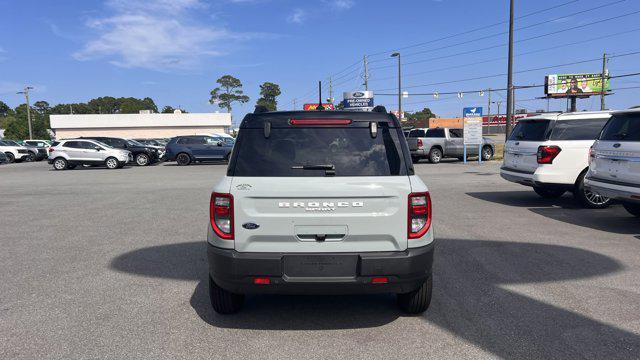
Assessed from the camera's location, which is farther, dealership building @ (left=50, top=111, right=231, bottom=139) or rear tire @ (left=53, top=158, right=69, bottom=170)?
dealership building @ (left=50, top=111, right=231, bottom=139)

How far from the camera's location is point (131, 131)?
69.4 m

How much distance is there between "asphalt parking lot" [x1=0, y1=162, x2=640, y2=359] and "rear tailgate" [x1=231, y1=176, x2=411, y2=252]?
2.71ft

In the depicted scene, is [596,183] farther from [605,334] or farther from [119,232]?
[119,232]

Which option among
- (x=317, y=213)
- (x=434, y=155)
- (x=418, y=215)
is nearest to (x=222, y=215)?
(x=317, y=213)

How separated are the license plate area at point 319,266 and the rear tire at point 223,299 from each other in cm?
81

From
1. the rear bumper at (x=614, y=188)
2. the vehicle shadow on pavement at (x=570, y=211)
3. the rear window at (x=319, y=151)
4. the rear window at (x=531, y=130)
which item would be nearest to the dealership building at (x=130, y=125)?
the vehicle shadow on pavement at (x=570, y=211)

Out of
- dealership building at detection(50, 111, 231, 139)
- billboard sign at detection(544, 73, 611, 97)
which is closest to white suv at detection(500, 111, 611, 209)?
billboard sign at detection(544, 73, 611, 97)

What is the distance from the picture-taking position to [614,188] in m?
7.35

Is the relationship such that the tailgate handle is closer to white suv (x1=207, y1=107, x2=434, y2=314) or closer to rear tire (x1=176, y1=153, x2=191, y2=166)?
white suv (x1=207, y1=107, x2=434, y2=314)

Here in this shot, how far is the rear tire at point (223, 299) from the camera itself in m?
4.09

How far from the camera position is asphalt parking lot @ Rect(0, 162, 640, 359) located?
11.9 ft

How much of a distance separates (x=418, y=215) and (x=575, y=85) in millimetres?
69691

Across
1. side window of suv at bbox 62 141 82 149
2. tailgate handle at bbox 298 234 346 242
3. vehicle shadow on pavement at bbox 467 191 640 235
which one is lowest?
vehicle shadow on pavement at bbox 467 191 640 235

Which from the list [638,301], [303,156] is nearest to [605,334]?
[638,301]
